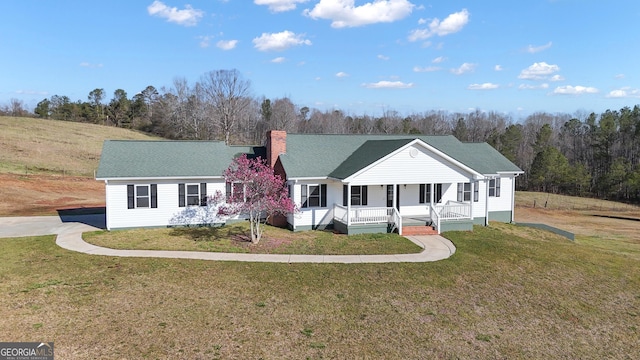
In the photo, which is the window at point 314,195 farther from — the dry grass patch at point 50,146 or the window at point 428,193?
the dry grass patch at point 50,146

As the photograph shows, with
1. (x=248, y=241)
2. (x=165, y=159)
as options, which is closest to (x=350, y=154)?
(x=248, y=241)

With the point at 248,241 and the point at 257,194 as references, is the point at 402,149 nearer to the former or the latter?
the point at 257,194

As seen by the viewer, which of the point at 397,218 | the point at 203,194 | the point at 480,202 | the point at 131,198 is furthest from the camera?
the point at 480,202

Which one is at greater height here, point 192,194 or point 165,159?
point 165,159

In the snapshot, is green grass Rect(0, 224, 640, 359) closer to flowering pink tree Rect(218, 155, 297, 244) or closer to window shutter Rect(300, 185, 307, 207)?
flowering pink tree Rect(218, 155, 297, 244)

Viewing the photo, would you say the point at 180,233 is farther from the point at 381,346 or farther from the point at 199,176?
the point at 381,346
